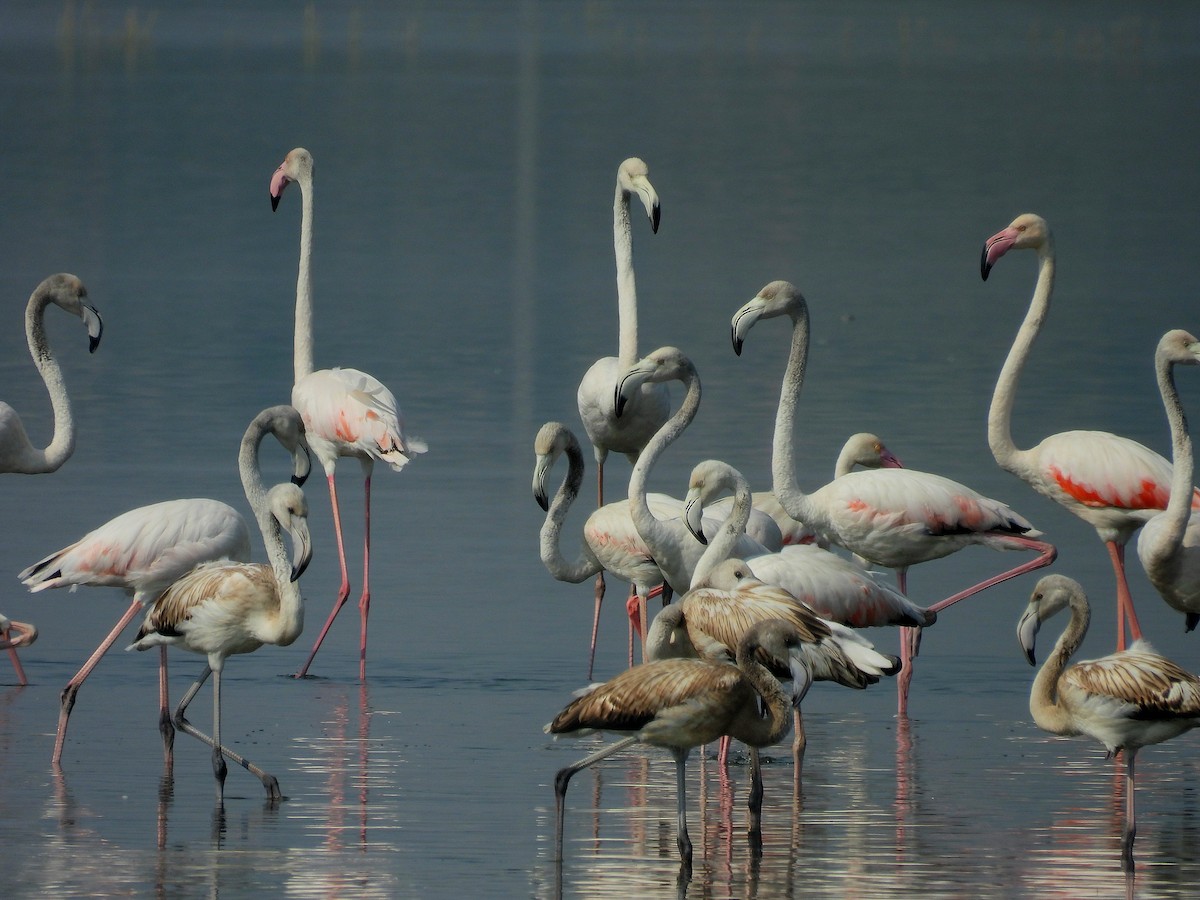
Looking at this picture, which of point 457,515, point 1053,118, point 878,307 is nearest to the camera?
point 457,515

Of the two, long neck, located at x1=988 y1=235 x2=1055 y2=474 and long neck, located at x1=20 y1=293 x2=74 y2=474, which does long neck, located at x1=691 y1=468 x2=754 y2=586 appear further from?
long neck, located at x1=20 y1=293 x2=74 y2=474

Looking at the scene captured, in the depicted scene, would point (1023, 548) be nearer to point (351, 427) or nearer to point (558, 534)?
point (558, 534)

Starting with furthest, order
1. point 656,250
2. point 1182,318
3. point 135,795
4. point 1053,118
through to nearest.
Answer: point 1053,118 → point 656,250 → point 1182,318 → point 135,795

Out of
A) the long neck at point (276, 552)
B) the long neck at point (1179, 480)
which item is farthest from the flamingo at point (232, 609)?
the long neck at point (1179, 480)

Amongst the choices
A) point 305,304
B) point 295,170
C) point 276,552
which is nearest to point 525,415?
Answer: point 295,170

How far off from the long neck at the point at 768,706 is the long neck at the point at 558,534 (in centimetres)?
249

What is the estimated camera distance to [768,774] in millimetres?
7898

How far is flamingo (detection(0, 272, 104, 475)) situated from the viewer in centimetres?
1003

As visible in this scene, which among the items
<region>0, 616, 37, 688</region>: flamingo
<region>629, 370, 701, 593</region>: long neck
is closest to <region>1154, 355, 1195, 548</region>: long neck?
<region>629, 370, 701, 593</region>: long neck

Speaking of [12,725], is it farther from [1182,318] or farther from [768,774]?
[1182,318]

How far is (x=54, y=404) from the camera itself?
33.7ft

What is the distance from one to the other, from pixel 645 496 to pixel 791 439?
30.3 inches

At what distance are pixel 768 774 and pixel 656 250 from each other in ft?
59.6

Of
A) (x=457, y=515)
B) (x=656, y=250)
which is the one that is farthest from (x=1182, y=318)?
(x=457, y=515)
